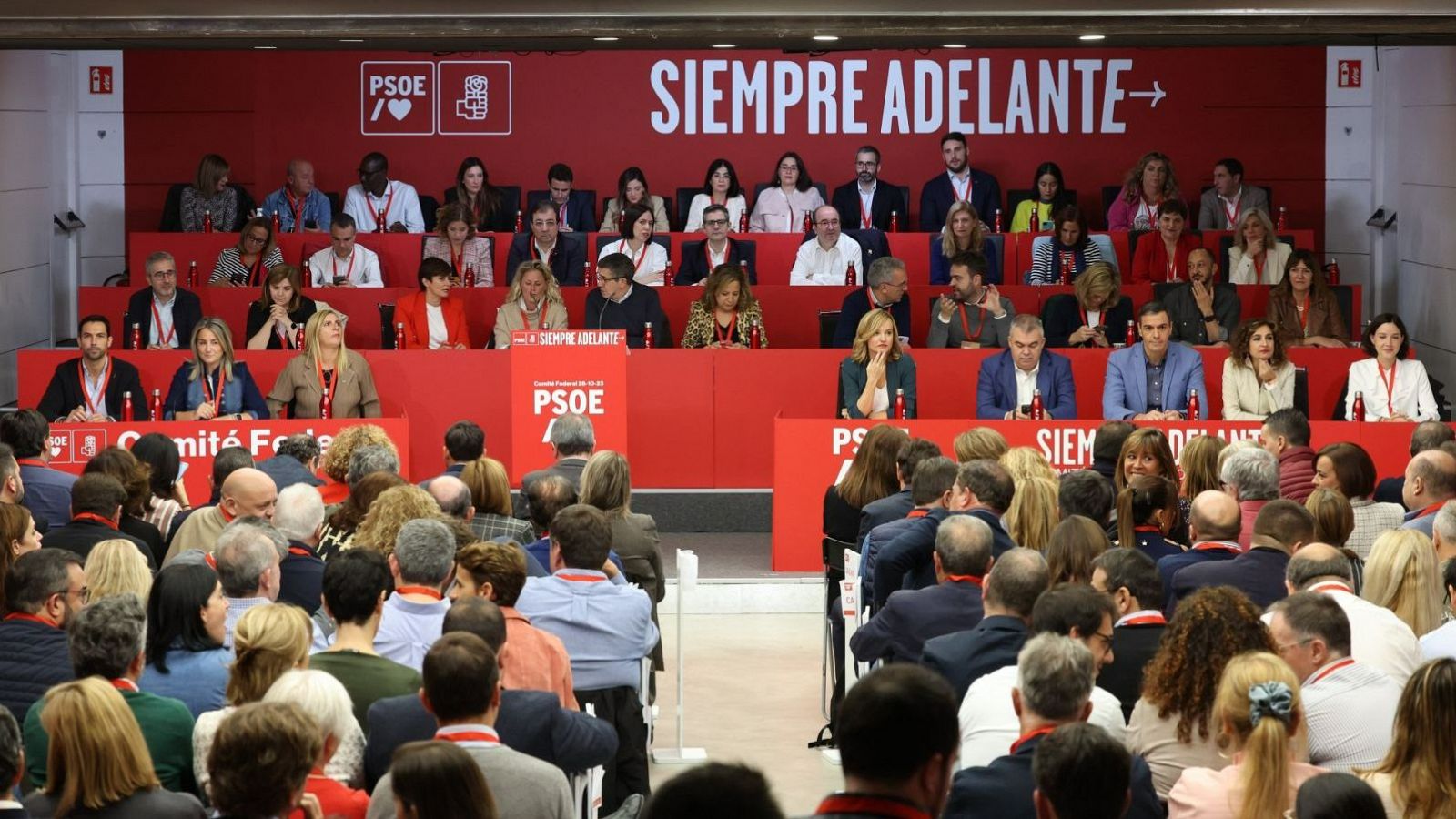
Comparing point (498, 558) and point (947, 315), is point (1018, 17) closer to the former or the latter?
point (947, 315)

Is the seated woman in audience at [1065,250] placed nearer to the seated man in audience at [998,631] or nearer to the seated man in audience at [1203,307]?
the seated man in audience at [1203,307]

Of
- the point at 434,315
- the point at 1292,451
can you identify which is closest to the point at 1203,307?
the point at 1292,451

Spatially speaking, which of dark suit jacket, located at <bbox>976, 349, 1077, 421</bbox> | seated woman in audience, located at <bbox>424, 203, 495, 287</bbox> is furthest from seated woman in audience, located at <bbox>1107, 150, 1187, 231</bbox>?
seated woman in audience, located at <bbox>424, 203, 495, 287</bbox>

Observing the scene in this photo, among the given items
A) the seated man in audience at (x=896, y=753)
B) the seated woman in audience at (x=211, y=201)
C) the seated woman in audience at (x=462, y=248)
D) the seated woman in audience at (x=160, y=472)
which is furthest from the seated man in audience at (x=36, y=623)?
the seated woman in audience at (x=211, y=201)

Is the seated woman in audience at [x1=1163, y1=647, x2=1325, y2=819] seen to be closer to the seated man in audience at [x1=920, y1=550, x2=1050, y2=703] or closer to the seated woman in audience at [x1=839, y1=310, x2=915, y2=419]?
the seated man in audience at [x1=920, y1=550, x2=1050, y2=703]

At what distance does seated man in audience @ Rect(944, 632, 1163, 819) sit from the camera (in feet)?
12.8

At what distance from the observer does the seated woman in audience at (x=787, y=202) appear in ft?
46.7

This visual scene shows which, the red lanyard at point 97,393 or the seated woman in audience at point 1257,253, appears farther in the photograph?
the seated woman in audience at point 1257,253

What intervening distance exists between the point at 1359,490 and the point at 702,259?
6.33m

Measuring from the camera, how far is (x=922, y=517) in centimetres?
646

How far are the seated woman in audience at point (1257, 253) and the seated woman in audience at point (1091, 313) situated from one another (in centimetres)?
148

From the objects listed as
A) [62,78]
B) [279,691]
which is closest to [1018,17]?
[279,691]

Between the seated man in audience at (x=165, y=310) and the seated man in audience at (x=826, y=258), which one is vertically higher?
the seated man in audience at (x=826, y=258)

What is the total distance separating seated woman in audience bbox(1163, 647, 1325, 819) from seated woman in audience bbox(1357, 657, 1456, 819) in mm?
168
